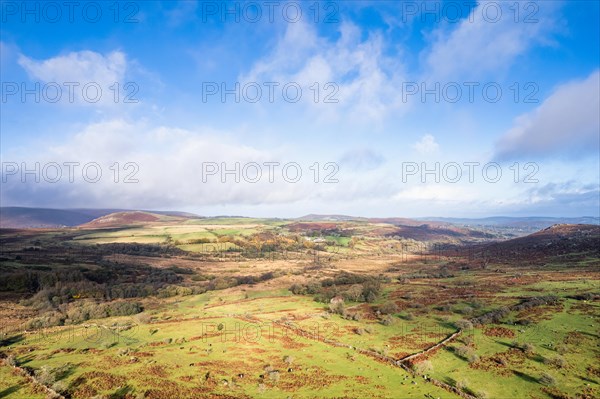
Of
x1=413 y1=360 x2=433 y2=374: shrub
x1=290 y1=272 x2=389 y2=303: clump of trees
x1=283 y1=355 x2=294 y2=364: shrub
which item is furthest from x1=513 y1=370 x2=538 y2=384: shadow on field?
x1=290 y1=272 x2=389 y2=303: clump of trees

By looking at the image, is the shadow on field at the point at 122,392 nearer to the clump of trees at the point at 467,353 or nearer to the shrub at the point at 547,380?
the clump of trees at the point at 467,353

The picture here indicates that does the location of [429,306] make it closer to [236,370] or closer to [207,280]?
[236,370]

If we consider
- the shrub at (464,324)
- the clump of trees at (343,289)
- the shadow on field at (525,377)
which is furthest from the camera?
the clump of trees at (343,289)

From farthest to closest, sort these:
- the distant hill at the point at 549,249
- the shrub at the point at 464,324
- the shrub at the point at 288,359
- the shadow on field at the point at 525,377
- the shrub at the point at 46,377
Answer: the distant hill at the point at 549,249 < the shrub at the point at 464,324 < the shrub at the point at 288,359 < the shrub at the point at 46,377 < the shadow on field at the point at 525,377

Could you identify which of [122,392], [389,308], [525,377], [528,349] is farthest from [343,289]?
[122,392]

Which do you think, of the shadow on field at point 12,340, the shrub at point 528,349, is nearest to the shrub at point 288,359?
the shrub at point 528,349

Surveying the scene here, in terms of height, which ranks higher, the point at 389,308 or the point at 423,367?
the point at 423,367

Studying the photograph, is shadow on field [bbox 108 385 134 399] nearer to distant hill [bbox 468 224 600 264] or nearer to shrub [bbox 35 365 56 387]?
shrub [bbox 35 365 56 387]

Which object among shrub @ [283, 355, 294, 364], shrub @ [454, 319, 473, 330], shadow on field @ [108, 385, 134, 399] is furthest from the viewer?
shrub @ [454, 319, 473, 330]

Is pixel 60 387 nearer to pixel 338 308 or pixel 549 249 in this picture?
pixel 338 308

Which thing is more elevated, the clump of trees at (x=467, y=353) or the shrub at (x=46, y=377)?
the shrub at (x=46, y=377)

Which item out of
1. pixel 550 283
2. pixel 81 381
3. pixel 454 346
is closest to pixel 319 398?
pixel 454 346
